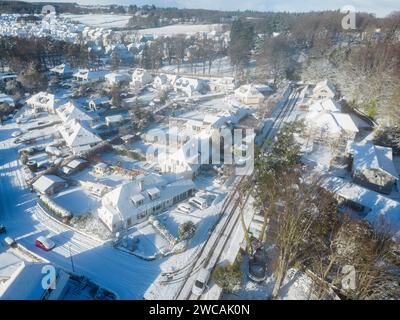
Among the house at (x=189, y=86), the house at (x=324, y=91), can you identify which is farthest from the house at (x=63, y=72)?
the house at (x=324, y=91)

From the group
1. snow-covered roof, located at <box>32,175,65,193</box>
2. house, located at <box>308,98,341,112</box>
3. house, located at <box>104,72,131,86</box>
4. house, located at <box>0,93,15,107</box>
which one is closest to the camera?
snow-covered roof, located at <box>32,175,65,193</box>

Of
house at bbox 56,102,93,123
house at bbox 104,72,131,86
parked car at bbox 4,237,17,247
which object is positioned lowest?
parked car at bbox 4,237,17,247

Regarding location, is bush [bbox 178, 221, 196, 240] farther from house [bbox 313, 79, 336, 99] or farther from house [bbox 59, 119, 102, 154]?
house [bbox 313, 79, 336, 99]

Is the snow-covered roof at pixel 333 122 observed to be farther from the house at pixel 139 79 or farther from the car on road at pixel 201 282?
the house at pixel 139 79

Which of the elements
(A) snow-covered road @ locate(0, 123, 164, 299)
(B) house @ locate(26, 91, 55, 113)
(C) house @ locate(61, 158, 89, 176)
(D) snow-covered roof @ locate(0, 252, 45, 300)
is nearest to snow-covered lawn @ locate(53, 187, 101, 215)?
(A) snow-covered road @ locate(0, 123, 164, 299)

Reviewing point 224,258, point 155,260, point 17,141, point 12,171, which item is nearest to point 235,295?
point 224,258

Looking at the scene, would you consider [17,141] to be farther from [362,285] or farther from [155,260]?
[362,285]
